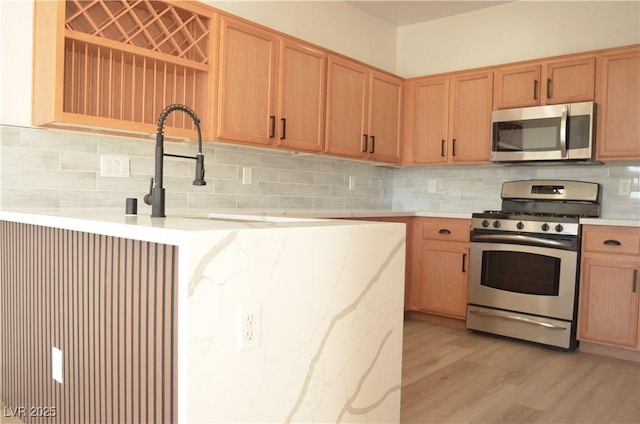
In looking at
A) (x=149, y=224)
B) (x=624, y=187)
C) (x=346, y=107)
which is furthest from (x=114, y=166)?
(x=624, y=187)

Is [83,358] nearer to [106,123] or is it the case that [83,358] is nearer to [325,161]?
[106,123]

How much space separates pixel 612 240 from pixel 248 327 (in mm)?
2967

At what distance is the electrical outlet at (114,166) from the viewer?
2922mm

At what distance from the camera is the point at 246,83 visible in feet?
10.9

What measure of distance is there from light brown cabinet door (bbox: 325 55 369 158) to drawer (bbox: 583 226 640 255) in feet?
5.81

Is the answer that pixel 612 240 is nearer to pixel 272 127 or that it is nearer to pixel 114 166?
pixel 272 127

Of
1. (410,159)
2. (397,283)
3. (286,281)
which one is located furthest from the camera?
(410,159)

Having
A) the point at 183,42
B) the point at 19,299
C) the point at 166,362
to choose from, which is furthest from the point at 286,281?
the point at 183,42

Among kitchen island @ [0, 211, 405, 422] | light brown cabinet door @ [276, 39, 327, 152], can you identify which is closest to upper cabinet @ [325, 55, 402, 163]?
light brown cabinet door @ [276, 39, 327, 152]

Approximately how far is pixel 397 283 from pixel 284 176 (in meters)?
2.28

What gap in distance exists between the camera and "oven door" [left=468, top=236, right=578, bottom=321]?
3559 mm

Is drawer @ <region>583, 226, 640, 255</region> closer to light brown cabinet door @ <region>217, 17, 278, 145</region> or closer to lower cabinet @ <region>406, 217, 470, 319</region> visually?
lower cabinet @ <region>406, 217, 470, 319</region>

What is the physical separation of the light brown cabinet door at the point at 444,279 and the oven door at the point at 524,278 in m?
0.11

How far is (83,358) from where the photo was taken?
1725 mm
